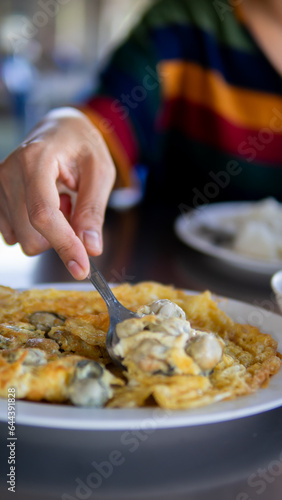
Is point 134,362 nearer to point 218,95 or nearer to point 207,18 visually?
point 218,95

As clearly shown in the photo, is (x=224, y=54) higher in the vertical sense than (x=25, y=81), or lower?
higher

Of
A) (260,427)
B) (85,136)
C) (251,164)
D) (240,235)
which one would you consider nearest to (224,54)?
(251,164)

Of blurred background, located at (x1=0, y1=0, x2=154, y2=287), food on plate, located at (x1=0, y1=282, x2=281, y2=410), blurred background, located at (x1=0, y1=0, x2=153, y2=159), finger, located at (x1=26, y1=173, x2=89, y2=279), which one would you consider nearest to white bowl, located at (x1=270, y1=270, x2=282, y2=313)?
food on plate, located at (x1=0, y1=282, x2=281, y2=410)

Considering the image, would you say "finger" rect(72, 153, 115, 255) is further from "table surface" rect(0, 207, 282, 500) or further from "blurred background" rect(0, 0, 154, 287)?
"blurred background" rect(0, 0, 154, 287)

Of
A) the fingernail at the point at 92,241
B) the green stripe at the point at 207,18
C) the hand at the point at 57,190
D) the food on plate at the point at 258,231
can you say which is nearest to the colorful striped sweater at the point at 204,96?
the green stripe at the point at 207,18

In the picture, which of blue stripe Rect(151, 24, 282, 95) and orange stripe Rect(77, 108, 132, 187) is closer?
orange stripe Rect(77, 108, 132, 187)

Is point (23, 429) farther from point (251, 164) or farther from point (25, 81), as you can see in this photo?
point (25, 81)
